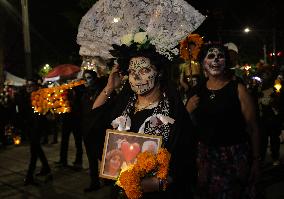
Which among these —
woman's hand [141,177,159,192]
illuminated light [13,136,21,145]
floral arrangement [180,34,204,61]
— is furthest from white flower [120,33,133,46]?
illuminated light [13,136,21,145]

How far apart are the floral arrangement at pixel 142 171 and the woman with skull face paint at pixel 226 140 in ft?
3.90

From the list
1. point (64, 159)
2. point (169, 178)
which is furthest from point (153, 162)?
point (64, 159)

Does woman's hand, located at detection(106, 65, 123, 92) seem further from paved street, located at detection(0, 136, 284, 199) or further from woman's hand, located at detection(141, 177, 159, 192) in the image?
paved street, located at detection(0, 136, 284, 199)

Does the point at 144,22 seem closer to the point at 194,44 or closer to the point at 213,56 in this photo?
the point at 213,56

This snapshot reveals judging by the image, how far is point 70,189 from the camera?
7.48 m

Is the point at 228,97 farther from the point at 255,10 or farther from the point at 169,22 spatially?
the point at 255,10

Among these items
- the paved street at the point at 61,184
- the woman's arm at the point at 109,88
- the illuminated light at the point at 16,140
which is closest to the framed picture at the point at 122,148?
the woman's arm at the point at 109,88

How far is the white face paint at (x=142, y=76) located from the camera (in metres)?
3.15

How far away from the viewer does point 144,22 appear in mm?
3365

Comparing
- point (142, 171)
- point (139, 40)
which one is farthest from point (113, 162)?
point (139, 40)

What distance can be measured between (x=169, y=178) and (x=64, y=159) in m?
6.73

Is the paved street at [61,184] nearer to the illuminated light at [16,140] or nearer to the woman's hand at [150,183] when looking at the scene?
the woman's hand at [150,183]

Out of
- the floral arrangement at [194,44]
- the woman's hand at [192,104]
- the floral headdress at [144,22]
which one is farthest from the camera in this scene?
the floral arrangement at [194,44]

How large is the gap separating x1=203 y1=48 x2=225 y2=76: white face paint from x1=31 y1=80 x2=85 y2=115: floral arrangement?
496cm
